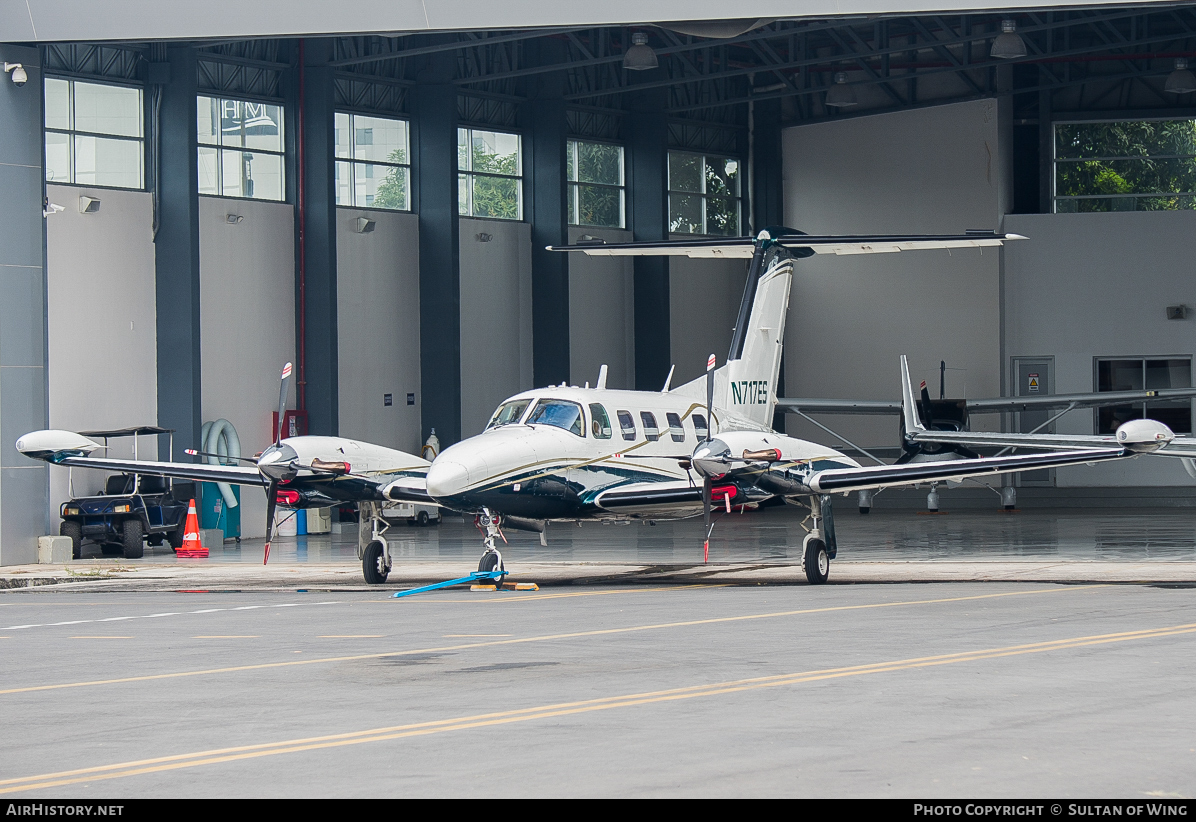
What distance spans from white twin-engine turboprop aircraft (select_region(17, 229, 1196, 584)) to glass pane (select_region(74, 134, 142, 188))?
10.1 meters

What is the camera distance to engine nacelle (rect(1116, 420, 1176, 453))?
14.5 meters

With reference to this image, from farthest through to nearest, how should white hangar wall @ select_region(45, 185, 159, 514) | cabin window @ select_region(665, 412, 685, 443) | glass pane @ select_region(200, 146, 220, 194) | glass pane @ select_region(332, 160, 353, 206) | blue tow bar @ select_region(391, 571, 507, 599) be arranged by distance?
glass pane @ select_region(332, 160, 353, 206) < glass pane @ select_region(200, 146, 220, 194) < white hangar wall @ select_region(45, 185, 159, 514) < cabin window @ select_region(665, 412, 685, 443) < blue tow bar @ select_region(391, 571, 507, 599)

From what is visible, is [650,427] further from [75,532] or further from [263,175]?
[263,175]

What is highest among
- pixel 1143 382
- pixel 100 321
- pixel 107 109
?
pixel 107 109

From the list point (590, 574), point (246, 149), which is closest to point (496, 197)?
point (246, 149)

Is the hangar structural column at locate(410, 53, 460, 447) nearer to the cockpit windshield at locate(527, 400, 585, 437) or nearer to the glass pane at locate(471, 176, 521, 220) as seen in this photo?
the glass pane at locate(471, 176, 521, 220)

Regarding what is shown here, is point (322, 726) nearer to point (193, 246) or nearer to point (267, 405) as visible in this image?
point (193, 246)

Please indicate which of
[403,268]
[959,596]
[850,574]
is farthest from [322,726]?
[403,268]

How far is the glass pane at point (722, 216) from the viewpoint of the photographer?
4072cm

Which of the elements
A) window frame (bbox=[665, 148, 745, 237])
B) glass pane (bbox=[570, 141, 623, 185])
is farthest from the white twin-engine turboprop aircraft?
window frame (bbox=[665, 148, 745, 237])

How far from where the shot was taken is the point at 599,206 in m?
38.0

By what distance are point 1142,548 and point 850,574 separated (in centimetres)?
616

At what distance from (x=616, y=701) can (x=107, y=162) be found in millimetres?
22454

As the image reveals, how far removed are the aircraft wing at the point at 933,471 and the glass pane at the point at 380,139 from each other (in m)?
19.4
